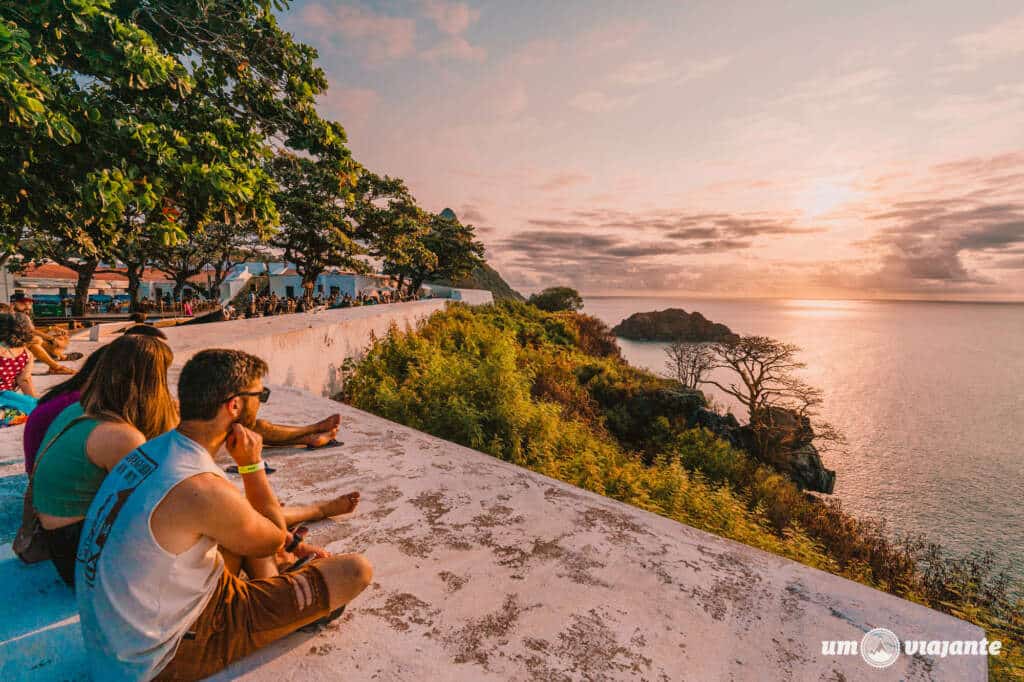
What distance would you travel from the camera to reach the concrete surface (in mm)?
1919

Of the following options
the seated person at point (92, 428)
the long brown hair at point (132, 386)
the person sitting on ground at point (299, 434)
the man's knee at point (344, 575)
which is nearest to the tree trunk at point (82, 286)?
→ the person sitting on ground at point (299, 434)

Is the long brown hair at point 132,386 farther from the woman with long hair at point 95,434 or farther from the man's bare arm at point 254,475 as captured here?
the man's bare arm at point 254,475

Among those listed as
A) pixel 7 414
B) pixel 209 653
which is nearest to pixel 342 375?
→ pixel 7 414

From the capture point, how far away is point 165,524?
1.44m

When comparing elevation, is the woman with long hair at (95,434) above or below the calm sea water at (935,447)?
above

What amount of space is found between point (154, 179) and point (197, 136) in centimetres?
81

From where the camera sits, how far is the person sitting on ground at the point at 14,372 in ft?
14.1

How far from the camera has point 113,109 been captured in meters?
4.78

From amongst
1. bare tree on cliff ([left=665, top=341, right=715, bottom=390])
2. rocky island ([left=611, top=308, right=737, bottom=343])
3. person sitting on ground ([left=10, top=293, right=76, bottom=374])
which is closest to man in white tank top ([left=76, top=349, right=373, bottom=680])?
person sitting on ground ([left=10, top=293, right=76, bottom=374])

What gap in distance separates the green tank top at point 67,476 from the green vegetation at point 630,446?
5.59 m

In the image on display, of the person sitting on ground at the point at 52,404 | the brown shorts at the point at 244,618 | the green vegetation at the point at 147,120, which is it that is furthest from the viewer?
the green vegetation at the point at 147,120

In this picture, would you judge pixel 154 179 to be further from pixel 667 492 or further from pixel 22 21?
pixel 667 492

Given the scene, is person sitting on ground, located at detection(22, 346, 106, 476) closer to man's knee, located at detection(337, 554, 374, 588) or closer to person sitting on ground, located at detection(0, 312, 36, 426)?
man's knee, located at detection(337, 554, 374, 588)

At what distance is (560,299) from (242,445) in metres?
57.8
